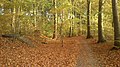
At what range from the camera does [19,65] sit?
386 inches

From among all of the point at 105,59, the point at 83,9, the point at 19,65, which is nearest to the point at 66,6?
the point at 105,59

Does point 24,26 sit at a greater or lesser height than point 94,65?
greater

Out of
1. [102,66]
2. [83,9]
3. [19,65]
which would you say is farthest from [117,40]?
[83,9]

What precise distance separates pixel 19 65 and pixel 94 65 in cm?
388

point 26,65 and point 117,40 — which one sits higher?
point 117,40

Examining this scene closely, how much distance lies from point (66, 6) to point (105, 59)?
20.3 feet

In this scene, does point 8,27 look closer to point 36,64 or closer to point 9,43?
point 9,43

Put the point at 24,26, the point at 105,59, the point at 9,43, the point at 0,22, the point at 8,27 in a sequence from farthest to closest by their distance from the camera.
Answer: the point at 24,26 < the point at 8,27 < the point at 0,22 < the point at 9,43 < the point at 105,59

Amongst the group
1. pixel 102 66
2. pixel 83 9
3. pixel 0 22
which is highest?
pixel 83 9

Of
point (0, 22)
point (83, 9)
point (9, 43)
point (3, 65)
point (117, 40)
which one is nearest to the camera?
point (3, 65)

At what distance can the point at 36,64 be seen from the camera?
34.1 feet

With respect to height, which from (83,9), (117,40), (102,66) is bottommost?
(102,66)

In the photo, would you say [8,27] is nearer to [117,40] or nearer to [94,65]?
[117,40]

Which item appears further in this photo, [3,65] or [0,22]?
[0,22]
